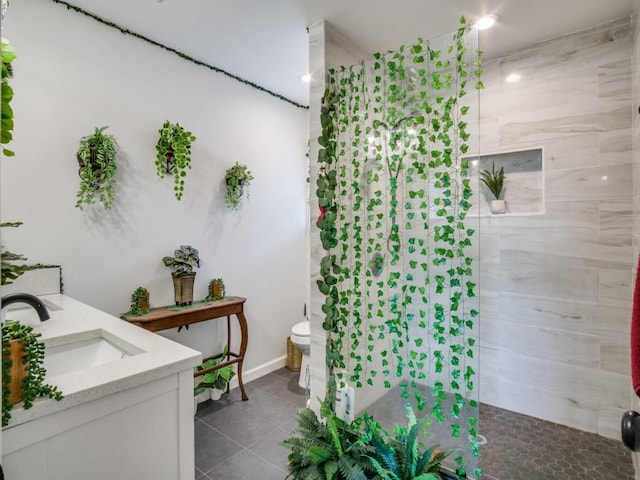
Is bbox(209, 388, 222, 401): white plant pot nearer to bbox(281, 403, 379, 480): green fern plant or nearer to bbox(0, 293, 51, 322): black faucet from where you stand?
bbox(281, 403, 379, 480): green fern plant

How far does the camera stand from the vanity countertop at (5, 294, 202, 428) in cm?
94

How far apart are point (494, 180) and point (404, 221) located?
3.48 ft

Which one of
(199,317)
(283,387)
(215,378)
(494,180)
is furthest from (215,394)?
(494,180)

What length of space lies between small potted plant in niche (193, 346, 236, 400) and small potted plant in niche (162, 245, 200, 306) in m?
0.53

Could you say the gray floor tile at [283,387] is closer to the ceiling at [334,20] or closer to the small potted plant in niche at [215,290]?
the small potted plant in niche at [215,290]

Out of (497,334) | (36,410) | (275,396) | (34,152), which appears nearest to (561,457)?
(497,334)

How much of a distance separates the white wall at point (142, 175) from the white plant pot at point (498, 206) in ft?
6.16

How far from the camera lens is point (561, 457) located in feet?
6.57

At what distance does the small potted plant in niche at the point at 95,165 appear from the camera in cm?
210

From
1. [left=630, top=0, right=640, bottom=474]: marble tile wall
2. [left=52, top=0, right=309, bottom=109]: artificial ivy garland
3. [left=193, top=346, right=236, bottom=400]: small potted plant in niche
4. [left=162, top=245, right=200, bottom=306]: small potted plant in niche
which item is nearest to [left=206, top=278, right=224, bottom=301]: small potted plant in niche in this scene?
[left=162, top=245, right=200, bottom=306]: small potted plant in niche

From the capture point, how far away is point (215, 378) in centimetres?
262

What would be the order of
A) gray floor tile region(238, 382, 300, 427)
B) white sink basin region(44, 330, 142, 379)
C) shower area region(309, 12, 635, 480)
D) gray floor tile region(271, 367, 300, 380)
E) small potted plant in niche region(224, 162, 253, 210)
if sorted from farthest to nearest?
gray floor tile region(271, 367, 300, 380) → small potted plant in niche region(224, 162, 253, 210) → gray floor tile region(238, 382, 300, 427) → shower area region(309, 12, 635, 480) → white sink basin region(44, 330, 142, 379)

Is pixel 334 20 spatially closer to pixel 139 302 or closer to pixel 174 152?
pixel 174 152

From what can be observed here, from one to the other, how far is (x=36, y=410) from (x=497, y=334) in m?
2.69
